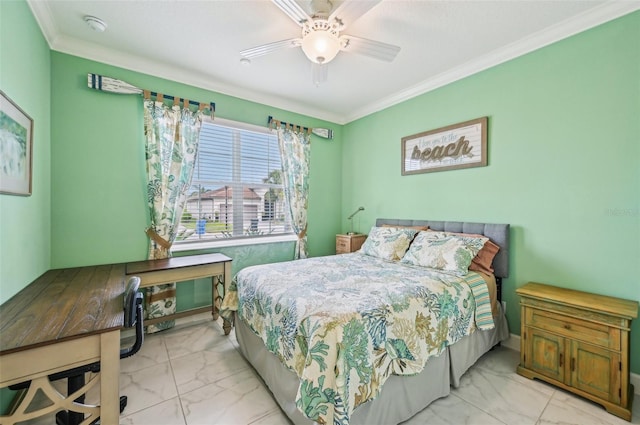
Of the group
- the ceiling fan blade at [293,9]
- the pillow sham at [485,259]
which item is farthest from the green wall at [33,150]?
the pillow sham at [485,259]

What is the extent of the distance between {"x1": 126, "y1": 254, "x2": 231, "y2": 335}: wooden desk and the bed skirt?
2.49 feet

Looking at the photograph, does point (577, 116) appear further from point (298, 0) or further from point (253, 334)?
point (253, 334)

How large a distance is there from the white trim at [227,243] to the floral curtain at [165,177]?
180 millimetres

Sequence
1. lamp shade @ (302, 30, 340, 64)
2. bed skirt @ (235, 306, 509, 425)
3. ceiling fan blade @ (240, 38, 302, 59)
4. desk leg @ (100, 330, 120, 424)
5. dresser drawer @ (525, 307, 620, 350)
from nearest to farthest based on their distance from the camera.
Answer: desk leg @ (100, 330, 120, 424) → bed skirt @ (235, 306, 509, 425) → dresser drawer @ (525, 307, 620, 350) → lamp shade @ (302, 30, 340, 64) → ceiling fan blade @ (240, 38, 302, 59)

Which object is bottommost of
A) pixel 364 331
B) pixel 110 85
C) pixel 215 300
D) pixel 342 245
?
pixel 215 300

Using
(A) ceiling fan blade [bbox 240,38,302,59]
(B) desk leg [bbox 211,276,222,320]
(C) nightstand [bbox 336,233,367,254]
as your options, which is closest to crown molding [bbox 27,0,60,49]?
(A) ceiling fan blade [bbox 240,38,302,59]

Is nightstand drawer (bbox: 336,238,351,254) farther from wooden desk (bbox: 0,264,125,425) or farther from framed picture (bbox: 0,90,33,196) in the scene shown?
framed picture (bbox: 0,90,33,196)

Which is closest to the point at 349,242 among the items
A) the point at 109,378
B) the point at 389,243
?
the point at 389,243

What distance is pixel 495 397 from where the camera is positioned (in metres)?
1.78

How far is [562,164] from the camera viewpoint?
216 centimetres

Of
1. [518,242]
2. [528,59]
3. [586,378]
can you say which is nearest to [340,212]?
[518,242]

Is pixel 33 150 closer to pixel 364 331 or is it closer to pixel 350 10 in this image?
pixel 350 10

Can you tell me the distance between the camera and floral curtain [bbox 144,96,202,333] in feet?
8.84

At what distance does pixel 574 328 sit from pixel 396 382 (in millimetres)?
1361
